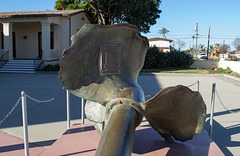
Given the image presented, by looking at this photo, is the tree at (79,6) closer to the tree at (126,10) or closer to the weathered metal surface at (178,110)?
the tree at (126,10)

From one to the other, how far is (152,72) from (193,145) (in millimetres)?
13322

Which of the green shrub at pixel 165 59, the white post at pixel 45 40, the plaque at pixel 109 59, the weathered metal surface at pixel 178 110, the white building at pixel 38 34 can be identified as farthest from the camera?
the green shrub at pixel 165 59

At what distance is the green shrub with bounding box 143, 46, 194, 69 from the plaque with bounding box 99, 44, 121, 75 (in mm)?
16947

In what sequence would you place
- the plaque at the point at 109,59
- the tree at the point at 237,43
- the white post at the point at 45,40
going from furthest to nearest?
the tree at the point at 237,43, the white post at the point at 45,40, the plaque at the point at 109,59

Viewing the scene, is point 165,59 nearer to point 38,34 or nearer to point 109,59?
point 38,34

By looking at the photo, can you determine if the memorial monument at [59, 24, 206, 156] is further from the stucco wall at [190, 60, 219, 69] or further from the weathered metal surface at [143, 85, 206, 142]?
the stucco wall at [190, 60, 219, 69]

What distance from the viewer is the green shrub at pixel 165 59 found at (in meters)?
19.4

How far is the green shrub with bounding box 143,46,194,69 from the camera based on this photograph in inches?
764

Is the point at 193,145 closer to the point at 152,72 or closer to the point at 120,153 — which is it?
the point at 120,153

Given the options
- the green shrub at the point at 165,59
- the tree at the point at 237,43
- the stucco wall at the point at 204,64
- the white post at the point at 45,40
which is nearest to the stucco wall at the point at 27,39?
the white post at the point at 45,40

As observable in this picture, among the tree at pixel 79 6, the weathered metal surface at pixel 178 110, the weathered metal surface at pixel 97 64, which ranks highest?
the tree at pixel 79 6

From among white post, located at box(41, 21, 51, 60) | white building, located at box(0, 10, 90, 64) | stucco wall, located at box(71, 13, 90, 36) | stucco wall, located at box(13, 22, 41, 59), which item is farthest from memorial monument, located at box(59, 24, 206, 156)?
stucco wall, located at box(13, 22, 41, 59)

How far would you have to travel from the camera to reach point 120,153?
1.26 metres

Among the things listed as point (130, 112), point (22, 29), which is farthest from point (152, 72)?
point (130, 112)
